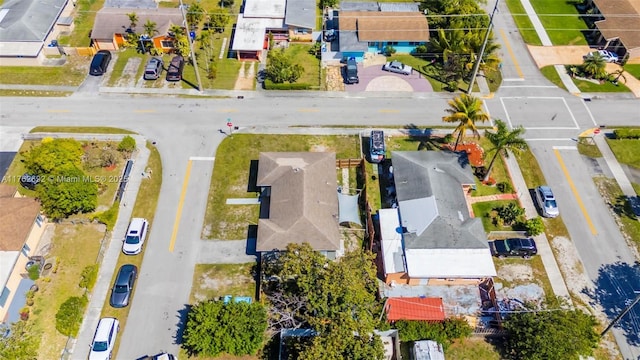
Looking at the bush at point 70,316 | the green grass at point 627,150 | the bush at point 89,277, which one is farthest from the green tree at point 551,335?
the bush at point 89,277

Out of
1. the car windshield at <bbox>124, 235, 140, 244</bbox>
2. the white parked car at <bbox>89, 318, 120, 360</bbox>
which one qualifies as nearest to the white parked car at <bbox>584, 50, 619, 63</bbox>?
the car windshield at <bbox>124, 235, 140, 244</bbox>

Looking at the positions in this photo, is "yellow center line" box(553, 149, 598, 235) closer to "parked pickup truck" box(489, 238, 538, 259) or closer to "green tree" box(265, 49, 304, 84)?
"parked pickup truck" box(489, 238, 538, 259)

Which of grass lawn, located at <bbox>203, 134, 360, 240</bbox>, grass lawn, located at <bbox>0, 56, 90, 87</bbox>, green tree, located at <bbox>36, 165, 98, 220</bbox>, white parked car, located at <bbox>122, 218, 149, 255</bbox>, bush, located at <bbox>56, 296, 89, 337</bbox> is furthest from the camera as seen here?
grass lawn, located at <bbox>0, 56, 90, 87</bbox>

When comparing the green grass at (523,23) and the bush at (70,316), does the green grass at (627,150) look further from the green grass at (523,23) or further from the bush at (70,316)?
the bush at (70,316)

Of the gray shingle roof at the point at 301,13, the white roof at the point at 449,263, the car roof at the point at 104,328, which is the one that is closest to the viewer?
the car roof at the point at 104,328

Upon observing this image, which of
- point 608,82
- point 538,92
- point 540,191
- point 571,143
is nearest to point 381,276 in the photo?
point 540,191
